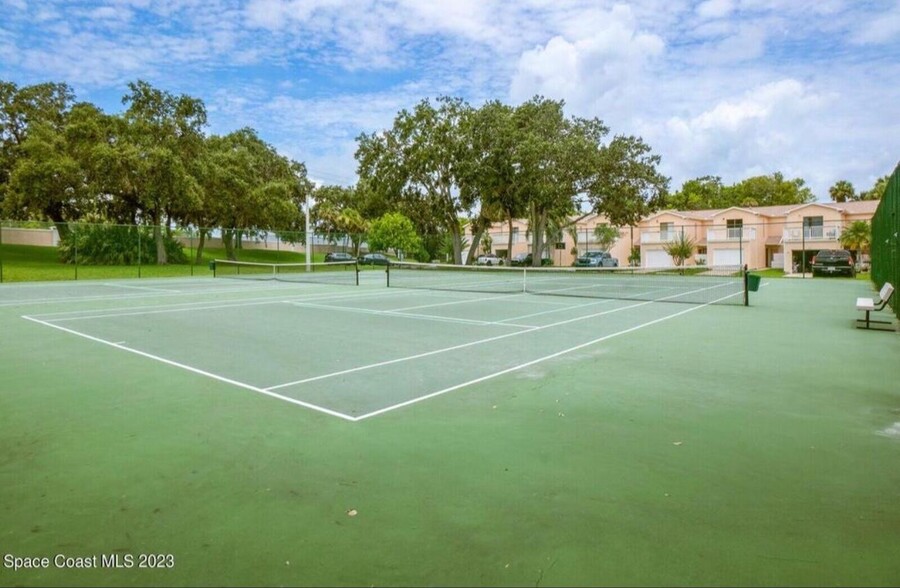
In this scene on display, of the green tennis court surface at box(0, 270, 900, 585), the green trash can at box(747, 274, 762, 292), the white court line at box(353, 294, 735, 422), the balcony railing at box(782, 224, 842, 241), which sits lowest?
the green tennis court surface at box(0, 270, 900, 585)

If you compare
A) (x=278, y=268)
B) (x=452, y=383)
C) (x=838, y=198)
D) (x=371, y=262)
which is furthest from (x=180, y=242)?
(x=838, y=198)

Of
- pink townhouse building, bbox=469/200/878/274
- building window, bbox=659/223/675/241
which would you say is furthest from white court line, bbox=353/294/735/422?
building window, bbox=659/223/675/241

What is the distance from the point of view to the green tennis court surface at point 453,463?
2.58m

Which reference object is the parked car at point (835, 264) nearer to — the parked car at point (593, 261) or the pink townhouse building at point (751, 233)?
the pink townhouse building at point (751, 233)

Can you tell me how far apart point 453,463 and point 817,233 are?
49472mm

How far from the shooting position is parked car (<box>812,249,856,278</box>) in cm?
3238

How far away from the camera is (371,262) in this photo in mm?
44406

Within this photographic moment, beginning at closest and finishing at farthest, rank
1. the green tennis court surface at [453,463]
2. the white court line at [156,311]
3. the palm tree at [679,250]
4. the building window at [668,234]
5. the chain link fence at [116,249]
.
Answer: the green tennis court surface at [453,463]
the white court line at [156,311]
the chain link fence at [116,249]
the palm tree at [679,250]
the building window at [668,234]

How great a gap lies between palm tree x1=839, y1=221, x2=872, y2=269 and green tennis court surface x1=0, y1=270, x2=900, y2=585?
3613 cm

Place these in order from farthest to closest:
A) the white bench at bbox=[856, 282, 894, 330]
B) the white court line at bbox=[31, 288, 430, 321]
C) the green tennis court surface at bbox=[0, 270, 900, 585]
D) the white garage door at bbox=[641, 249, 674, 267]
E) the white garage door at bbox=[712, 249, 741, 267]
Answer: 1. the white garage door at bbox=[641, 249, 674, 267]
2. the white garage door at bbox=[712, 249, 741, 267]
3. the white court line at bbox=[31, 288, 430, 321]
4. the white bench at bbox=[856, 282, 894, 330]
5. the green tennis court surface at bbox=[0, 270, 900, 585]

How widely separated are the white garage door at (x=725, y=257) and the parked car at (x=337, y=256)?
30441 millimetres

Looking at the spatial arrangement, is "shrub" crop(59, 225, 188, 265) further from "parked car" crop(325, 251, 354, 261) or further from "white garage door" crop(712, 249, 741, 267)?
"white garage door" crop(712, 249, 741, 267)

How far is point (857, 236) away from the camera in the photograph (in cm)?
3791

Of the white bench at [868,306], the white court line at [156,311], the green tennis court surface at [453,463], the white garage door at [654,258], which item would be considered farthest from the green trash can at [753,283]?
the white garage door at [654,258]
